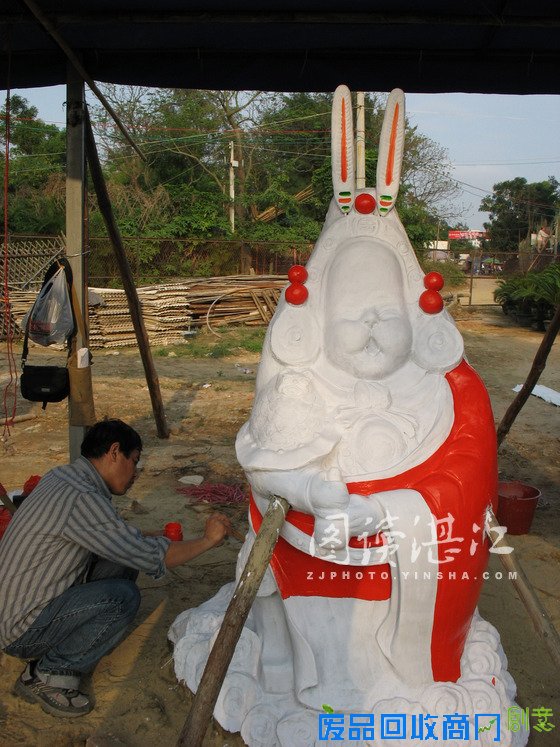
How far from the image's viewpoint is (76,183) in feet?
13.2

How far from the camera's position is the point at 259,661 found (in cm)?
245

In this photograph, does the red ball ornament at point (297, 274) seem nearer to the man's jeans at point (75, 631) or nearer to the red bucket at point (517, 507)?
the man's jeans at point (75, 631)

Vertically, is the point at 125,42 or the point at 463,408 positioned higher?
the point at 125,42

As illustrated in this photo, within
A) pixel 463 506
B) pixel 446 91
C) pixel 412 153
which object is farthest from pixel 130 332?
pixel 412 153

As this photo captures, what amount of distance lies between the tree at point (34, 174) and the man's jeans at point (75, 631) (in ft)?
49.9

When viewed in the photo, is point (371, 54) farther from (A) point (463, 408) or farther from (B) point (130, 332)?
(B) point (130, 332)

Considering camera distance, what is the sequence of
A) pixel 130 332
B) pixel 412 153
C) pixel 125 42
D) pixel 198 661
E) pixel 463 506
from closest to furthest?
pixel 463 506 < pixel 198 661 < pixel 125 42 < pixel 130 332 < pixel 412 153

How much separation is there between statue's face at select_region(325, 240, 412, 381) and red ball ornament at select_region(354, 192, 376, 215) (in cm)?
12

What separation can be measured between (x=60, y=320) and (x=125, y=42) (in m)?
1.56

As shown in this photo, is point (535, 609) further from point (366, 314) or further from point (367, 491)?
point (366, 314)

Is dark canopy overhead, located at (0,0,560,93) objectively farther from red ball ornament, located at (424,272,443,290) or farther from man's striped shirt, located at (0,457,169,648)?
man's striped shirt, located at (0,457,169,648)

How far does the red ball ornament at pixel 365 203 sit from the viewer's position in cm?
243

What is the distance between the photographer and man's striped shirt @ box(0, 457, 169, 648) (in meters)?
2.40

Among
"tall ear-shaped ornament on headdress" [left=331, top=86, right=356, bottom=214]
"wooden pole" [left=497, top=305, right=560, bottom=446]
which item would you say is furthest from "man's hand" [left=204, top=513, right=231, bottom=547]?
"wooden pole" [left=497, top=305, right=560, bottom=446]
